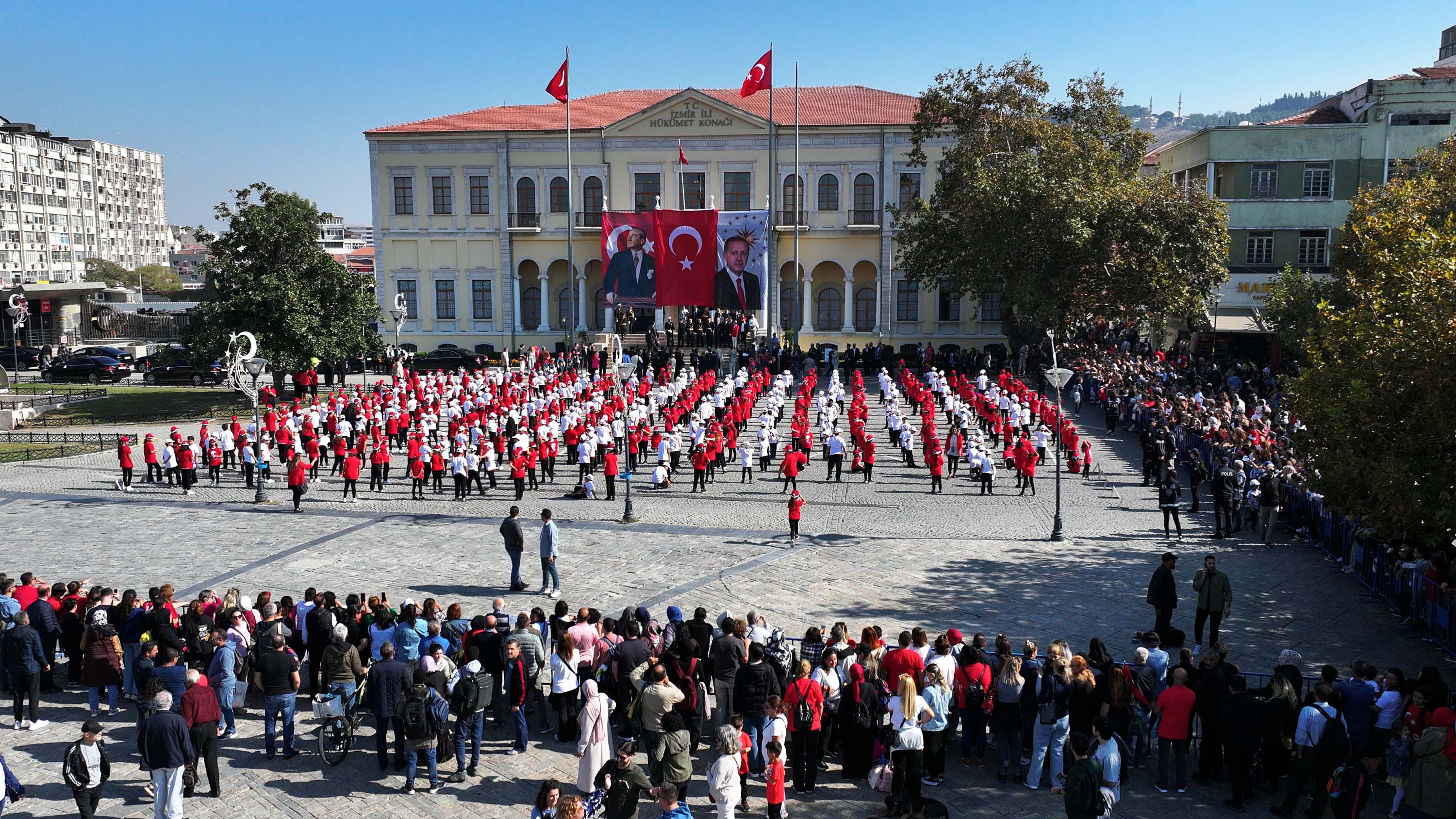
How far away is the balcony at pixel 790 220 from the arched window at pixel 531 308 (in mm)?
12700

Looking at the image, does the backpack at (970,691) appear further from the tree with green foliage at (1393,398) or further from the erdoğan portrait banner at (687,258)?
the erdoğan portrait banner at (687,258)

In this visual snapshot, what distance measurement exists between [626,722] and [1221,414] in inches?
773

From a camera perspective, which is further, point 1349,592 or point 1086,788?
point 1349,592

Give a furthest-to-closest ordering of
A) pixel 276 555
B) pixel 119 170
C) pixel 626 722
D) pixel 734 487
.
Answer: pixel 119 170
pixel 734 487
pixel 276 555
pixel 626 722

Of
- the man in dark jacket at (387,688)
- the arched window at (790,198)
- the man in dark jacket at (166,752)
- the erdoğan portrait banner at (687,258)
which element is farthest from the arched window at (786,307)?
the man in dark jacket at (166,752)

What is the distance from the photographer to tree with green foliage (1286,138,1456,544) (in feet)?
38.3

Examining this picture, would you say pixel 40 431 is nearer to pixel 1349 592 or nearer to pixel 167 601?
pixel 167 601

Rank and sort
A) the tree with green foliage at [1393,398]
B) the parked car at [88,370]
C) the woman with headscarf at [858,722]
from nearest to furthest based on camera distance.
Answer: the woman with headscarf at [858,722] < the tree with green foliage at [1393,398] < the parked car at [88,370]

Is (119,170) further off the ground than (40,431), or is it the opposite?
(119,170)

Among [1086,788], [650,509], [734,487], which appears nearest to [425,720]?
[1086,788]

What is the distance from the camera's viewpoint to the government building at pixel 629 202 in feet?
166

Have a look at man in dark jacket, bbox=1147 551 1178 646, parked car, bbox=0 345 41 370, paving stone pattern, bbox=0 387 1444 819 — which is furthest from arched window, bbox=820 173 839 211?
man in dark jacket, bbox=1147 551 1178 646

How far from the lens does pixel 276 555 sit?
17969 millimetres

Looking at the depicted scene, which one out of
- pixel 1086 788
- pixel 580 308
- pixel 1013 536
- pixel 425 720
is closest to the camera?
pixel 1086 788
